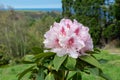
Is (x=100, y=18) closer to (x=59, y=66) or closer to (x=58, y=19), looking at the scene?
(x=58, y=19)

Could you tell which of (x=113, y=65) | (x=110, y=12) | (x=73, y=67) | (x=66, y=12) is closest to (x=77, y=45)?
(x=73, y=67)

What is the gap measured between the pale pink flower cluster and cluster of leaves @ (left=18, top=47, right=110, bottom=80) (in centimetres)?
3

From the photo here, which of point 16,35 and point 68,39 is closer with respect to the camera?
point 68,39

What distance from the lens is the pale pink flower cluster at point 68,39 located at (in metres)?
1.88

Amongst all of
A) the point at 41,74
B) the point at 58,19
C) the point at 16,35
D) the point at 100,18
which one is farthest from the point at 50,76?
the point at 16,35

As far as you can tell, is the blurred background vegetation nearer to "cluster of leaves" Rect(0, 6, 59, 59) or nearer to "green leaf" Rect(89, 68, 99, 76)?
"cluster of leaves" Rect(0, 6, 59, 59)

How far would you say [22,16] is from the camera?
91.6ft

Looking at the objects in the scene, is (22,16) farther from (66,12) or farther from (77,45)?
(77,45)

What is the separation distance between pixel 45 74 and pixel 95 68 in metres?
0.26

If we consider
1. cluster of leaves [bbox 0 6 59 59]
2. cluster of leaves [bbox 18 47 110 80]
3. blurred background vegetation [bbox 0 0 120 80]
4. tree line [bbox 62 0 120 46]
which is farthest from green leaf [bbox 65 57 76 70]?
cluster of leaves [bbox 0 6 59 59]

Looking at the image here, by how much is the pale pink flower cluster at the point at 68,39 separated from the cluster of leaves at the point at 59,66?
31 mm

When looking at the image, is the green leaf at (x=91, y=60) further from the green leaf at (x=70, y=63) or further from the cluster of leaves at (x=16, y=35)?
the cluster of leaves at (x=16, y=35)

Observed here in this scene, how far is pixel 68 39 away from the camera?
6.18 ft

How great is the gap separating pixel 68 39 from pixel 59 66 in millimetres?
153
